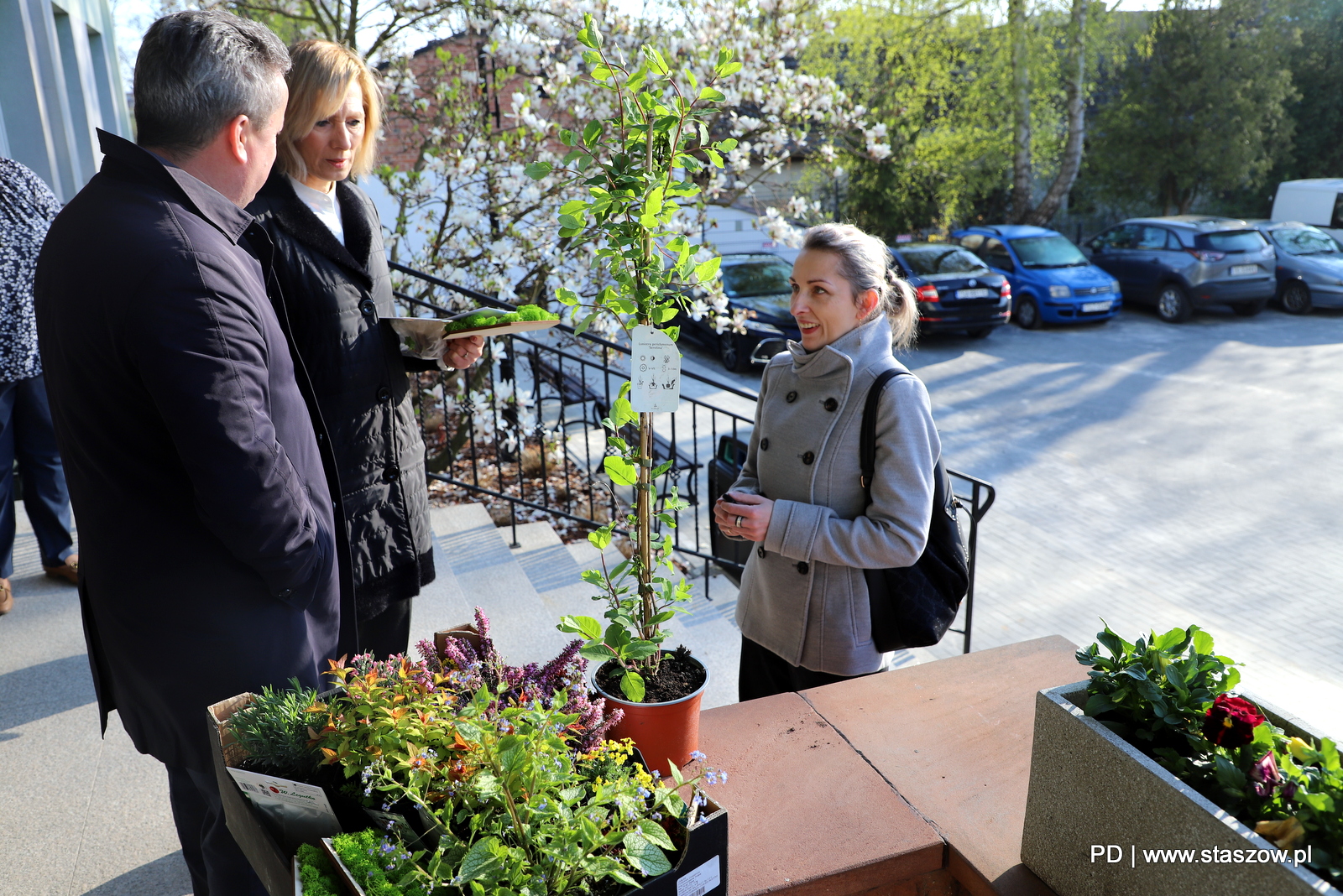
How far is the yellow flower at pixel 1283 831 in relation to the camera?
3.45 ft

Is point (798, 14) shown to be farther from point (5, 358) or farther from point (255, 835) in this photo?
point (255, 835)

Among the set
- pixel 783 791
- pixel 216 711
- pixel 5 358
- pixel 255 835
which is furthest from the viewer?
pixel 5 358

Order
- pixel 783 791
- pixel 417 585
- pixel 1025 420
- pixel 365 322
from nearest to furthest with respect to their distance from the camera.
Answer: pixel 783 791
pixel 365 322
pixel 417 585
pixel 1025 420

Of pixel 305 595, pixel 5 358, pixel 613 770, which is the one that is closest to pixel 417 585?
pixel 305 595

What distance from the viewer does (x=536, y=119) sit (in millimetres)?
5691

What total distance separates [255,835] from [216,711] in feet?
0.68

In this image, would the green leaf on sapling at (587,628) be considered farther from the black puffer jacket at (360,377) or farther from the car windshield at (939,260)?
the car windshield at (939,260)

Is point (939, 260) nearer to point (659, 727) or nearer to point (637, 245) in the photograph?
point (637, 245)

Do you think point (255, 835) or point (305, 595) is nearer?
point (255, 835)

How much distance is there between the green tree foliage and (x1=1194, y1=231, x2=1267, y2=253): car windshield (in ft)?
18.3

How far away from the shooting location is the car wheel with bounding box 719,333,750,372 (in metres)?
12.4

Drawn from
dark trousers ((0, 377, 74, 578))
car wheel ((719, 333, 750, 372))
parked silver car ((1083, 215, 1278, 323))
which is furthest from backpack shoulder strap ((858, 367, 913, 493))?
parked silver car ((1083, 215, 1278, 323))

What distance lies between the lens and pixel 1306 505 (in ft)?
23.8

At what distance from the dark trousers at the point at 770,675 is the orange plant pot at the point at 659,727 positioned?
0.86 meters
